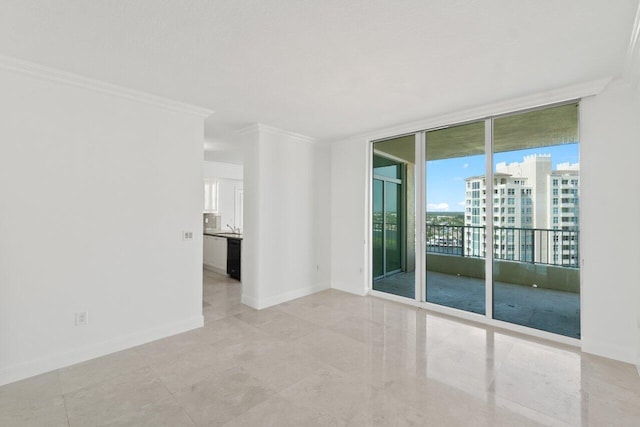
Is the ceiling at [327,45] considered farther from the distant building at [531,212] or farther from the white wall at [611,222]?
the distant building at [531,212]

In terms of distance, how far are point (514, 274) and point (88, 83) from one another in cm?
506

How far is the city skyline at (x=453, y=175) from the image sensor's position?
3.54 m

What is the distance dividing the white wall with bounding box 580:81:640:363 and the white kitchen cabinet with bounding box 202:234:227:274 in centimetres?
589

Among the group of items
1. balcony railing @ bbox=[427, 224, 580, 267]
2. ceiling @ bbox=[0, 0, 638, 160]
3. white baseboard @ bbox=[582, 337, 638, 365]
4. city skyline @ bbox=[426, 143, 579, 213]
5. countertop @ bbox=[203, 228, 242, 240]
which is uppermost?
ceiling @ bbox=[0, 0, 638, 160]

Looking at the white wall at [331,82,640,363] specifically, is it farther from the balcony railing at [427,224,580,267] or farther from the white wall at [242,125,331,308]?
the white wall at [242,125,331,308]

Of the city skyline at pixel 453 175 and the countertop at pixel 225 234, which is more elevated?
the city skyline at pixel 453 175

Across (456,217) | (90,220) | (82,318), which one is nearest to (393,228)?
(456,217)

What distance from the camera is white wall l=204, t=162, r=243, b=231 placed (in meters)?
7.36

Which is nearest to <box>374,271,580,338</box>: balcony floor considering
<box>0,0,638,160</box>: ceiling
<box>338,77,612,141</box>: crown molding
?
<box>338,77,612,141</box>: crown molding

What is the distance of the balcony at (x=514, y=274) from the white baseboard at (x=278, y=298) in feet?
6.27

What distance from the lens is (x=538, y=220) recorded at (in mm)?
3328

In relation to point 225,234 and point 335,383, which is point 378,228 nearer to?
point 335,383

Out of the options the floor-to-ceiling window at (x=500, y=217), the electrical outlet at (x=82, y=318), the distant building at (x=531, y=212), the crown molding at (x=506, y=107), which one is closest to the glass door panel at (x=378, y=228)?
the floor-to-ceiling window at (x=500, y=217)

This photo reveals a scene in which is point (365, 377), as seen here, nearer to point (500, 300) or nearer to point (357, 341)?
point (357, 341)
